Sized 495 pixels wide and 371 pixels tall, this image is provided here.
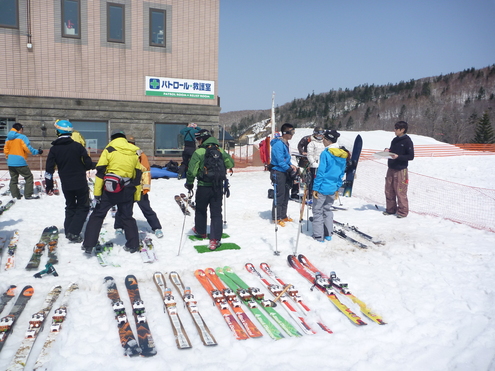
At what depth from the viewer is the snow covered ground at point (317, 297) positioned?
10.9 feet

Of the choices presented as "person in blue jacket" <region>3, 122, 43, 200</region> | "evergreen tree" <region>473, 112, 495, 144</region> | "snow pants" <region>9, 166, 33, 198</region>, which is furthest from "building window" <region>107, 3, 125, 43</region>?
"evergreen tree" <region>473, 112, 495, 144</region>

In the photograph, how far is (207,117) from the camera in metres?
16.3

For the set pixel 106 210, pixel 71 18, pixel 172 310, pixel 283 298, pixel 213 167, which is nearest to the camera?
pixel 172 310

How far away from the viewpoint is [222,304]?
14.0 ft

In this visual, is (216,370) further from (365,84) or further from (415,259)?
(365,84)

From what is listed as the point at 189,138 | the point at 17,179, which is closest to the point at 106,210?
the point at 17,179

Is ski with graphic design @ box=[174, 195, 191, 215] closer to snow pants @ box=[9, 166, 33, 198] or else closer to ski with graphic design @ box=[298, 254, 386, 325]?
snow pants @ box=[9, 166, 33, 198]

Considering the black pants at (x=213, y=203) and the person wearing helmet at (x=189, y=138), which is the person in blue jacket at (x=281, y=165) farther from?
the person wearing helmet at (x=189, y=138)

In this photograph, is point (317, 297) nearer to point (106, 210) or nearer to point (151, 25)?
point (106, 210)

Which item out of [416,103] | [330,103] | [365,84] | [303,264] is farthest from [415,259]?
[365,84]

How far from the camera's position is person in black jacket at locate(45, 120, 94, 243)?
582cm

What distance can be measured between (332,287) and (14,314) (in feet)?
12.1

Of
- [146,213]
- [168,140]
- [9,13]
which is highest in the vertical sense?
[9,13]

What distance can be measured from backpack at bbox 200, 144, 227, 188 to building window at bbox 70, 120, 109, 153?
35.0 ft
